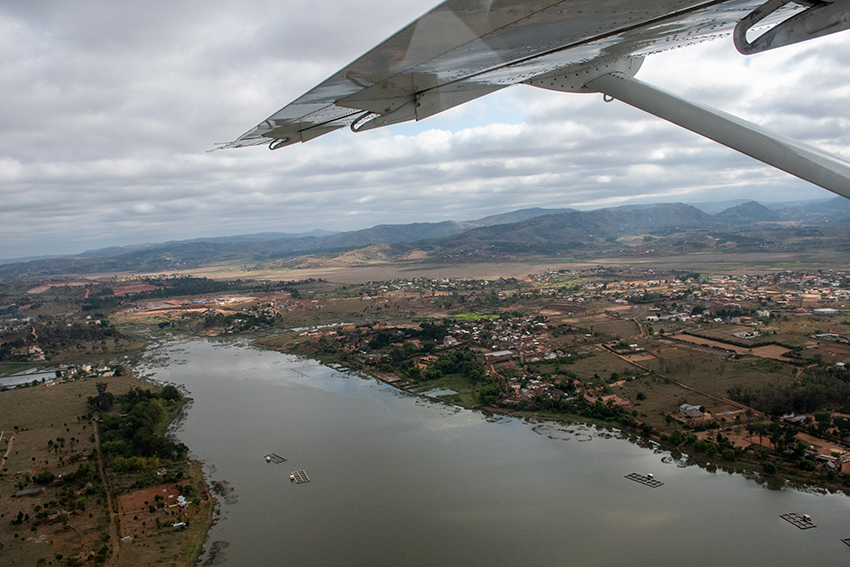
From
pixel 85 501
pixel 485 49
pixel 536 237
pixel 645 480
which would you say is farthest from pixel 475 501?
pixel 536 237

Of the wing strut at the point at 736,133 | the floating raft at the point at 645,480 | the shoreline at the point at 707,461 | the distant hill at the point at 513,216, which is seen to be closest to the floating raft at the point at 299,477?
the shoreline at the point at 707,461

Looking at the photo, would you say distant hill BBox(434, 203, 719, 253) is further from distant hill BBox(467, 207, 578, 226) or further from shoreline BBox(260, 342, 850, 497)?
shoreline BBox(260, 342, 850, 497)

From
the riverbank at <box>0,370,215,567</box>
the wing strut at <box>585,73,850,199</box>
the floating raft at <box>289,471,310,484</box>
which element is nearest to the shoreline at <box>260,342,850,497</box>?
the floating raft at <box>289,471,310,484</box>

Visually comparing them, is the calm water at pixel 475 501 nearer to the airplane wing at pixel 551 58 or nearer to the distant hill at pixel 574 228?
the airplane wing at pixel 551 58

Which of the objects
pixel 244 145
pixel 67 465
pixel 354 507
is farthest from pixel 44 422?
pixel 244 145

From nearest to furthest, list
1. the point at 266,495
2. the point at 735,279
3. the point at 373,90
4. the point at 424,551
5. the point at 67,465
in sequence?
the point at 373,90 < the point at 424,551 < the point at 266,495 < the point at 67,465 < the point at 735,279

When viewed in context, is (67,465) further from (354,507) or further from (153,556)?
(354,507)
